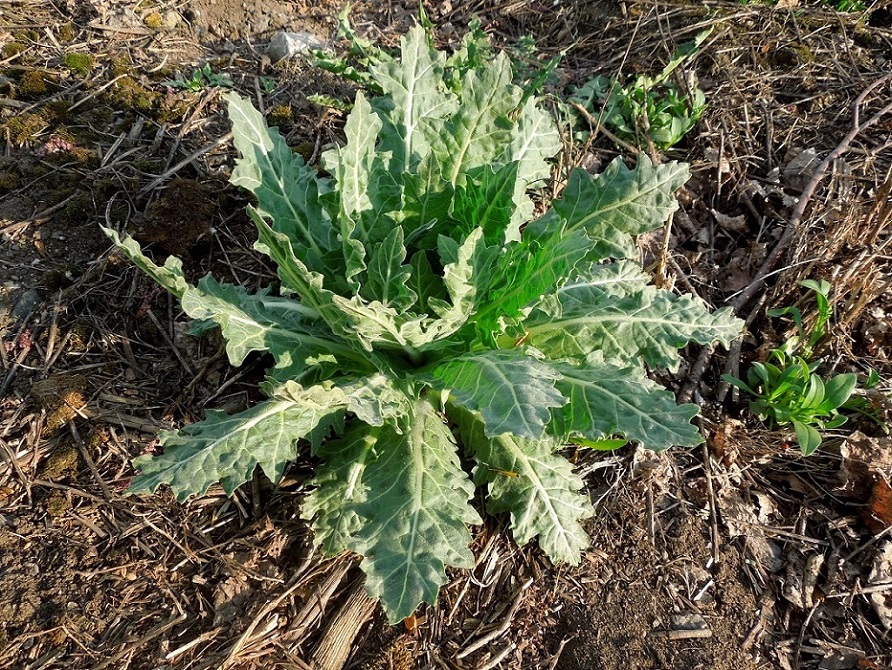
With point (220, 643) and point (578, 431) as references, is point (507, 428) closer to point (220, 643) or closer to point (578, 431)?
point (578, 431)

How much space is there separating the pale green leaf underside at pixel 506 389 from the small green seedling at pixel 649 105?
78.3 inches

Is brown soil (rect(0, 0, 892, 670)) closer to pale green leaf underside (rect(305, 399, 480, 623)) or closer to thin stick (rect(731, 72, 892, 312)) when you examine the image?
thin stick (rect(731, 72, 892, 312))

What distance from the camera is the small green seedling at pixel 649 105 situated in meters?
3.38

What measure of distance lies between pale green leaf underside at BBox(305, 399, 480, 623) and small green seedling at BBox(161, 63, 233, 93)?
2.41m

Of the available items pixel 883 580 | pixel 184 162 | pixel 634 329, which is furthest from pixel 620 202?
pixel 184 162

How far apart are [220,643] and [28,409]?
4.16ft

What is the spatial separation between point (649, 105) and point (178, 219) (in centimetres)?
264

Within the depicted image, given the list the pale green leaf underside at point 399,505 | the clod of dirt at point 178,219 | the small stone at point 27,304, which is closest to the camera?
the pale green leaf underside at point 399,505

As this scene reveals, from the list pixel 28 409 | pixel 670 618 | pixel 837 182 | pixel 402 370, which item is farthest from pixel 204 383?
pixel 837 182

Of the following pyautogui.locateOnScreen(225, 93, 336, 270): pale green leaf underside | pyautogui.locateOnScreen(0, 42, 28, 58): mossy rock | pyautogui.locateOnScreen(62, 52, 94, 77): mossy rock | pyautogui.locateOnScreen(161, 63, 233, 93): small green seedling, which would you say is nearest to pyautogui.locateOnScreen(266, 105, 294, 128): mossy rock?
pyautogui.locateOnScreen(161, 63, 233, 93): small green seedling

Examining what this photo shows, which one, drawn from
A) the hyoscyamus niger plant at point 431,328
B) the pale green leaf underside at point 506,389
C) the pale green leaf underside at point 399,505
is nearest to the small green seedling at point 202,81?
the hyoscyamus niger plant at point 431,328

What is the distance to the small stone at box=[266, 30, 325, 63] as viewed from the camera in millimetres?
3740

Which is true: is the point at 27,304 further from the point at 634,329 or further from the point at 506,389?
the point at 634,329

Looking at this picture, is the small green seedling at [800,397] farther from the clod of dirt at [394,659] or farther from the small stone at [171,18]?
the small stone at [171,18]
